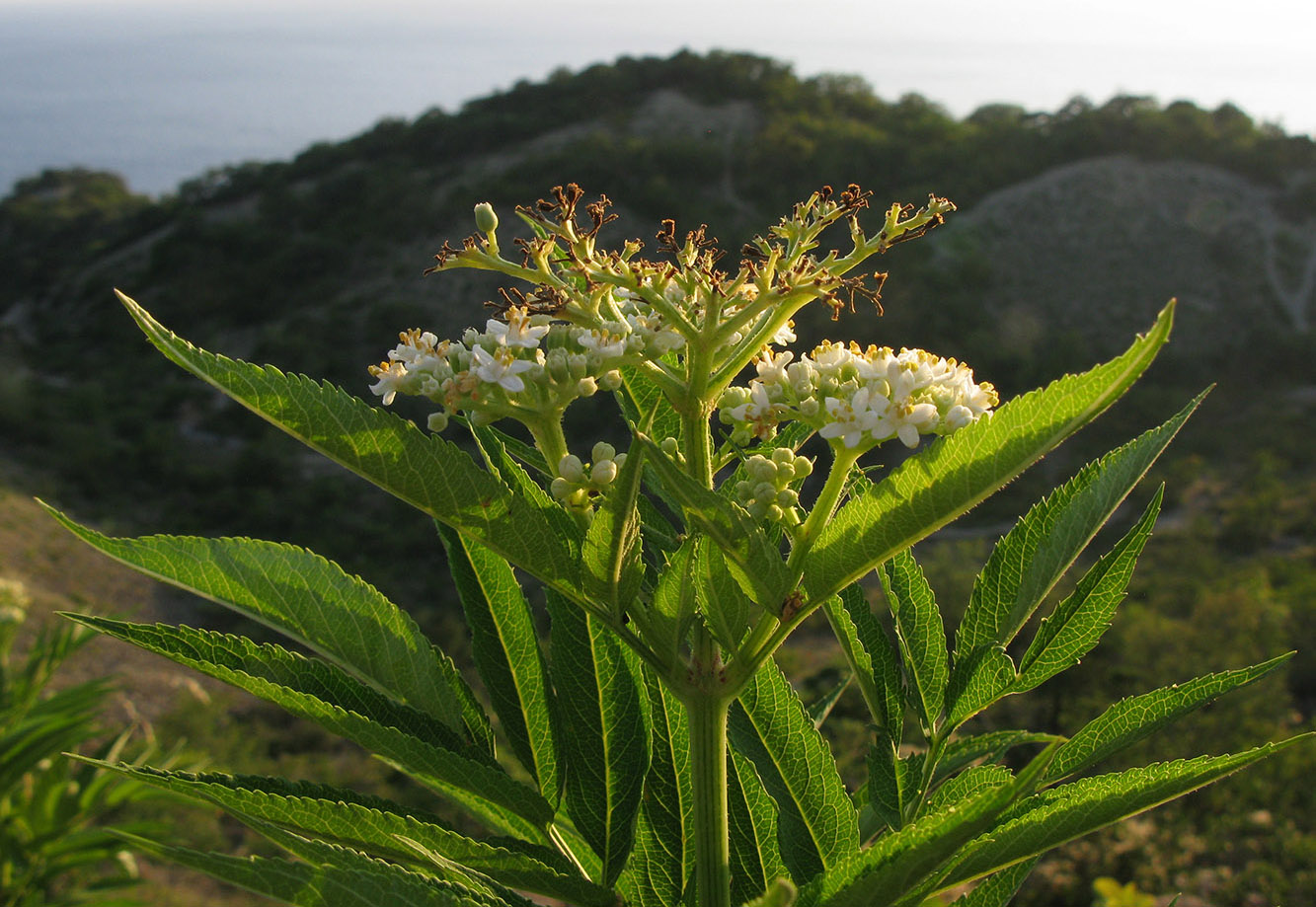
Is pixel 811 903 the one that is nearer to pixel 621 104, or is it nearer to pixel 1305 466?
pixel 1305 466

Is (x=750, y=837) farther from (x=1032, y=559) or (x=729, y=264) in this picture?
(x=729, y=264)

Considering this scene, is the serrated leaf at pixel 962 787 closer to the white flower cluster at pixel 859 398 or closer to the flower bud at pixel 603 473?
the white flower cluster at pixel 859 398

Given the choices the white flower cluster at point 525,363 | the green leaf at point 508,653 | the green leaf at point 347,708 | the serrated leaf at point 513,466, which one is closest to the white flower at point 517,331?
the white flower cluster at point 525,363

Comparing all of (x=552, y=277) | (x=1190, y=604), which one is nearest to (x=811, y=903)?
(x=552, y=277)

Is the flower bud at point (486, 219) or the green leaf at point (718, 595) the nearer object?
the green leaf at point (718, 595)

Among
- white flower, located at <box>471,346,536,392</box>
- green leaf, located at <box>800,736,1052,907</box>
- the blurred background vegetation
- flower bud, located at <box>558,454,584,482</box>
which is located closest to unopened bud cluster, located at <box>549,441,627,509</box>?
flower bud, located at <box>558,454,584,482</box>

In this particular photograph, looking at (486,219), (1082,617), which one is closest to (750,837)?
(1082,617)

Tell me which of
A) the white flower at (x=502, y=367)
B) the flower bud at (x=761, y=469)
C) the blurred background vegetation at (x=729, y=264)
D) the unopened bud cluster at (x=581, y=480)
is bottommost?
the blurred background vegetation at (x=729, y=264)
